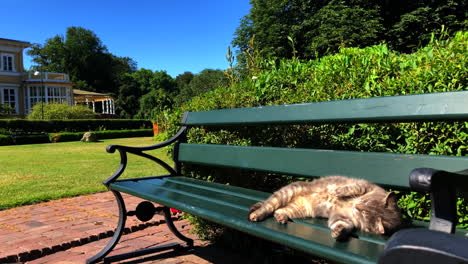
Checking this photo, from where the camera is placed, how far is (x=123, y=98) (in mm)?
69500

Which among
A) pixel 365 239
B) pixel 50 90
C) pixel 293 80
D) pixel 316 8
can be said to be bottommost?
pixel 365 239

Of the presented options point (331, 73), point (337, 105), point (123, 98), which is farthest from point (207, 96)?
point (123, 98)

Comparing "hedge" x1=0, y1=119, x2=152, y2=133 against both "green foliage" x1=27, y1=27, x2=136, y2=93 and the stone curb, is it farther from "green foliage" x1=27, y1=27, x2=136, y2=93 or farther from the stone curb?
"green foliage" x1=27, y1=27, x2=136, y2=93

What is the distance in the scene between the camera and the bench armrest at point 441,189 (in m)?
1.15

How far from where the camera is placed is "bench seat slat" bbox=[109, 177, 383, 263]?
155 centimetres

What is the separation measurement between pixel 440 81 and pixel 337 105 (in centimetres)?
65

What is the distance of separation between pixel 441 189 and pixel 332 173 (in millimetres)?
1231

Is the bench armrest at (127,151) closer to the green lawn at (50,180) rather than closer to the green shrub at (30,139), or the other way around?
the green lawn at (50,180)

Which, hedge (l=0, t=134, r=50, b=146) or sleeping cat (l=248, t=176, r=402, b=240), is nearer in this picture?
sleeping cat (l=248, t=176, r=402, b=240)

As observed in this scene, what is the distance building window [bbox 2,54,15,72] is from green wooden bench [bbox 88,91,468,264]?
50.4 meters

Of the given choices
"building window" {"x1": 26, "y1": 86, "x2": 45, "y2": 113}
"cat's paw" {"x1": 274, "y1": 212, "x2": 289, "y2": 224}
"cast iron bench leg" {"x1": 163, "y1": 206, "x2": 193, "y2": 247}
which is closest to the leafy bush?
"cast iron bench leg" {"x1": 163, "y1": 206, "x2": 193, "y2": 247}

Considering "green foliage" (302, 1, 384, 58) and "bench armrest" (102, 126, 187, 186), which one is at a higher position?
"green foliage" (302, 1, 384, 58)

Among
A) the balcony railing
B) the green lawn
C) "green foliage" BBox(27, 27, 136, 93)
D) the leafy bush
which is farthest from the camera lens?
"green foliage" BBox(27, 27, 136, 93)

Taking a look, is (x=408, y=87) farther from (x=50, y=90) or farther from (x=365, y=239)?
(x=50, y=90)
